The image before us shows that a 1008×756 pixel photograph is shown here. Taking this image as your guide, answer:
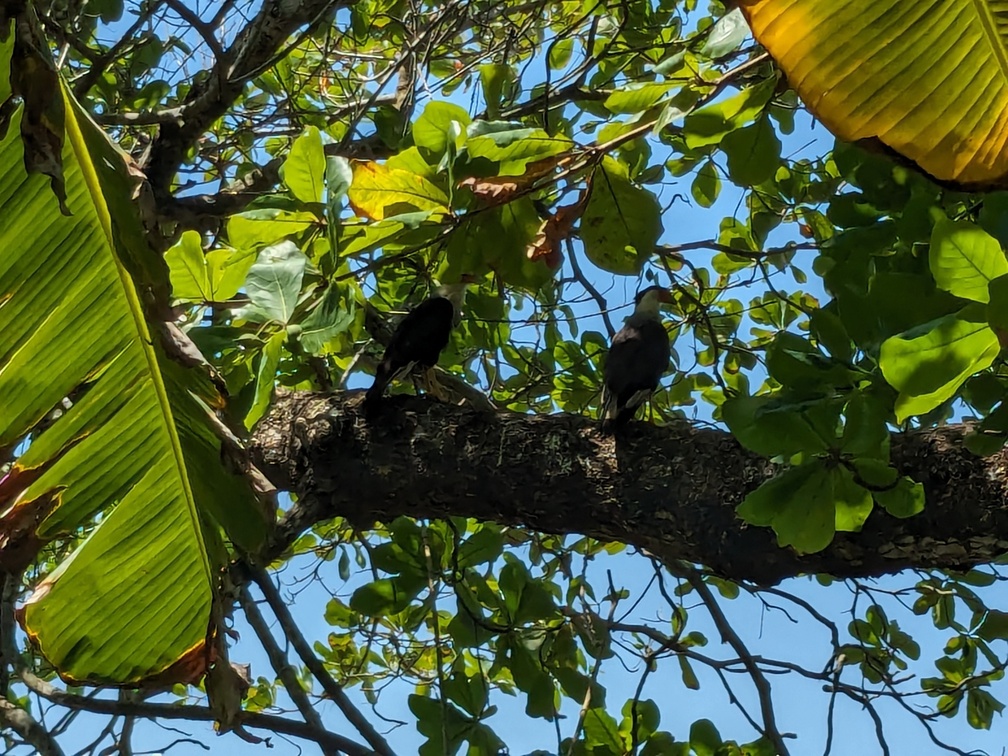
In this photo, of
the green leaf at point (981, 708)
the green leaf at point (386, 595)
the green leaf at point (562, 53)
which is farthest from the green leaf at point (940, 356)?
the green leaf at point (562, 53)

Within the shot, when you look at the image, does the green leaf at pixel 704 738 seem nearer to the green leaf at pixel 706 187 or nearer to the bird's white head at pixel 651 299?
the bird's white head at pixel 651 299

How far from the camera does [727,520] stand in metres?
1.65

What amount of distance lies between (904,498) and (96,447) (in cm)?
129

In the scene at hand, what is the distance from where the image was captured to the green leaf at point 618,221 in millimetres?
1930

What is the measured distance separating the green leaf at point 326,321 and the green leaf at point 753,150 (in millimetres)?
825

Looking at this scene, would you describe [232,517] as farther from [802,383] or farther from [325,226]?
[802,383]

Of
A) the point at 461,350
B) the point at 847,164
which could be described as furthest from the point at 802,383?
the point at 461,350

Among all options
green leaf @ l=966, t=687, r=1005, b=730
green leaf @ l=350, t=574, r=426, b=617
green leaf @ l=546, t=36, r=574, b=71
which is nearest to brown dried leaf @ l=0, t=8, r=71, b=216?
green leaf @ l=350, t=574, r=426, b=617

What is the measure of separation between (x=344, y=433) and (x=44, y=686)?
4.02 feet

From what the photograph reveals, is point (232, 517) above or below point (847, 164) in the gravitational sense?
below

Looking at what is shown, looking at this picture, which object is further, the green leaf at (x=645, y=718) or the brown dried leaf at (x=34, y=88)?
the green leaf at (x=645, y=718)

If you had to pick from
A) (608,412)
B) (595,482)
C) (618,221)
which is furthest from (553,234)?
(595,482)

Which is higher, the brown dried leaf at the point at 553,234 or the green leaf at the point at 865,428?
the brown dried leaf at the point at 553,234

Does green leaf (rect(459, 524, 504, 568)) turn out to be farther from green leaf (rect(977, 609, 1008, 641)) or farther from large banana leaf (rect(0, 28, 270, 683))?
green leaf (rect(977, 609, 1008, 641))
